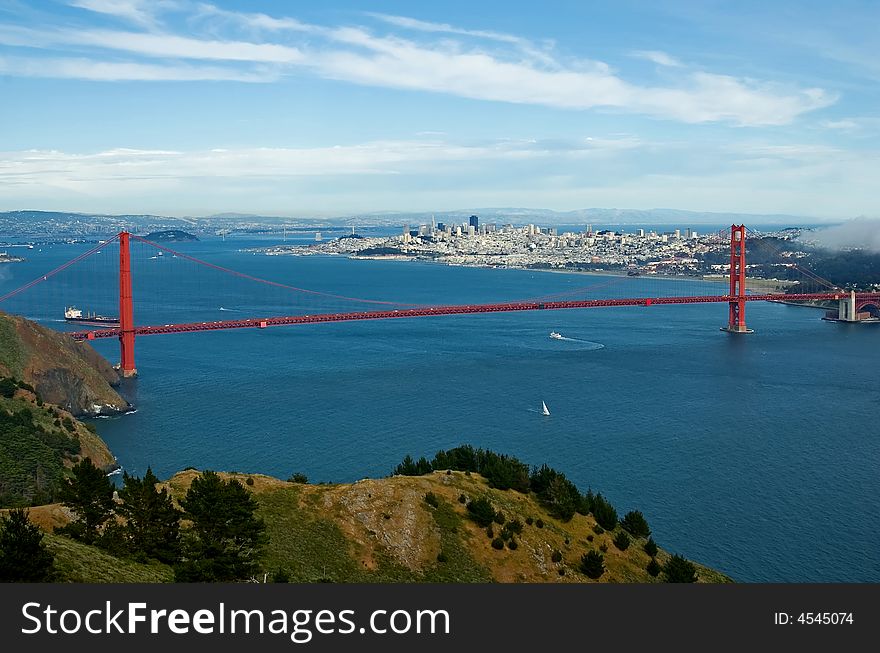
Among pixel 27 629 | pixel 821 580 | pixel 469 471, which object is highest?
pixel 27 629

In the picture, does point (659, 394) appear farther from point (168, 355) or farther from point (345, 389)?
point (168, 355)

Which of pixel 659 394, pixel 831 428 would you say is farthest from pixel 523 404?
pixel 831 428

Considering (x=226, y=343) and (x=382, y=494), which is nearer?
(x=382, y=494)

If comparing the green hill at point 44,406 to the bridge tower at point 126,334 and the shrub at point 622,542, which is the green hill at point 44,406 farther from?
the shrub at point 622,542

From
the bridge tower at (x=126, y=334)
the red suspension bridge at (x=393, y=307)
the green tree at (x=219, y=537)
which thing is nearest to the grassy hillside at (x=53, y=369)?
the bridge tower at (x=126, y=334)

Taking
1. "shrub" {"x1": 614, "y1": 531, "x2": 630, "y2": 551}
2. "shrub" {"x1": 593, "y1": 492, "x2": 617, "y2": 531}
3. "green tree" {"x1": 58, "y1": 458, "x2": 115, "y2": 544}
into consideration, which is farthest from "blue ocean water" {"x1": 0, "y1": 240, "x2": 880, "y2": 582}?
"green tree" {"x1": 58, "y1": 458, "x2": 115, "y2": 544}

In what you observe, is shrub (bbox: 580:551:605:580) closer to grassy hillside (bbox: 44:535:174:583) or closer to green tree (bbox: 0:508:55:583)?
grassy hillside (bbox: 44:535:174:583)
